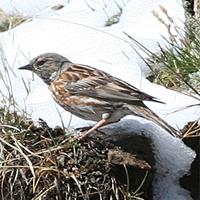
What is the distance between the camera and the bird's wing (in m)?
5.73

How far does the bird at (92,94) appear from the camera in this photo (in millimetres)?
5695

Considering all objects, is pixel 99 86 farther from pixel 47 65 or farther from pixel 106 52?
pixel 106 52

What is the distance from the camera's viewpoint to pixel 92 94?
592cm

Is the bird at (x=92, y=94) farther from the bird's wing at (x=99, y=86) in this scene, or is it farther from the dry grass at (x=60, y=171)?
the dry grass at (x=60, y=171)

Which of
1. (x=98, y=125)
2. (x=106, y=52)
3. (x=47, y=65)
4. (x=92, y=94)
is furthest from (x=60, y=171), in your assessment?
(x=106, y=52)

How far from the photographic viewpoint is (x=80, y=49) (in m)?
7.29

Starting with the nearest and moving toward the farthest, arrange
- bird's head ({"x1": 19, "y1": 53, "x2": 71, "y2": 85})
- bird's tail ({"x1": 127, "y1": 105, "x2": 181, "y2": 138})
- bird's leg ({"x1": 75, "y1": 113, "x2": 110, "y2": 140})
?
bird's tail ({"x1": 127, "y1": 105, "x2": 181, "y2": 138}), bird's leg ({"x1": 75, "y1": 113, "x2": 110, "y2": 140}), bird's head ({"x1": 19, "y1": 53, "x2": 71, "y2": 85})

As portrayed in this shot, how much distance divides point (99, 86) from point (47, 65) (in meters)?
0.55

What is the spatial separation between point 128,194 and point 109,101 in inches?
25.1

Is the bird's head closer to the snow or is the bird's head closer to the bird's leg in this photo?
the snow

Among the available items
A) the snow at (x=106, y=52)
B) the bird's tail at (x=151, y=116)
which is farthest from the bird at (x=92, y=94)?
the snow at (x=106, y=52)

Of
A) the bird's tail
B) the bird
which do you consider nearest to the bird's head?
the bird

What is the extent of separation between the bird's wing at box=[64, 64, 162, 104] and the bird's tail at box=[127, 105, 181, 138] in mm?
44

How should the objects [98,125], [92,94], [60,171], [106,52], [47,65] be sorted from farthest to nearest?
[106,52]
[47,65]
[92,94]
[98,125]
[60,171]
